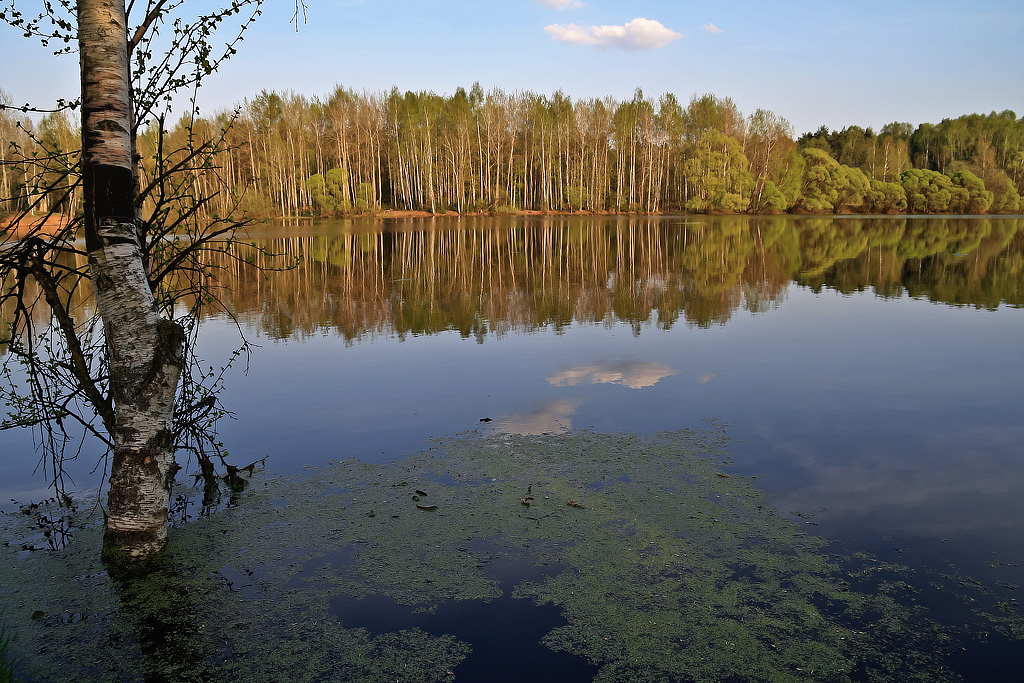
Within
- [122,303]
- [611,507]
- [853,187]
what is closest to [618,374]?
[611,507]

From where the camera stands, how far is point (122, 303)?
467 centimetres

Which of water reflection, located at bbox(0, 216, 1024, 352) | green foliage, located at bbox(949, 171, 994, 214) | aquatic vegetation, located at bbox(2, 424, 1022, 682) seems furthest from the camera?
green foliage, located at bbox(949, 171, 994, 214)

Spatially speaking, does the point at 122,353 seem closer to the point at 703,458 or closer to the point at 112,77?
the point at 112,77

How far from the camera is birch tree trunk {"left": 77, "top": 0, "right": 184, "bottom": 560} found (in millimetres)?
4570

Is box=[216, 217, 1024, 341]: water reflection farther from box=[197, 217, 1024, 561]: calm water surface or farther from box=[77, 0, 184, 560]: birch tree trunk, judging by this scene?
box=[77, 0, 184, 560]: birch tree trunk

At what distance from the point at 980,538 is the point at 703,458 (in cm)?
222

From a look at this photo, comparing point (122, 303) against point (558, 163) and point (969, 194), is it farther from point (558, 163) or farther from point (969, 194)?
point (969, 194)

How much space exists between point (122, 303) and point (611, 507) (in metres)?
3.81

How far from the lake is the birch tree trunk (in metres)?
0.47

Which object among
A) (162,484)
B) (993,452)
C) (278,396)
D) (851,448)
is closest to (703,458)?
(851,448)

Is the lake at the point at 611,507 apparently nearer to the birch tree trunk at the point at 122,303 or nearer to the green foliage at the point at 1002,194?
the birch tree trunk at the point at 122,303

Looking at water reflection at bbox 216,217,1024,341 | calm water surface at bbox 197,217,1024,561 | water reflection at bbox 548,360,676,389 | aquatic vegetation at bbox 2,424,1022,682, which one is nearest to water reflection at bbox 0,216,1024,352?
water reflection at bbox 216,217,1024,341

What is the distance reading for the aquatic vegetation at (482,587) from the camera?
12.4 ft

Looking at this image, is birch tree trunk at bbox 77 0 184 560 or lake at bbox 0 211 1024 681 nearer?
lake at bbox 0 211 1024 681
